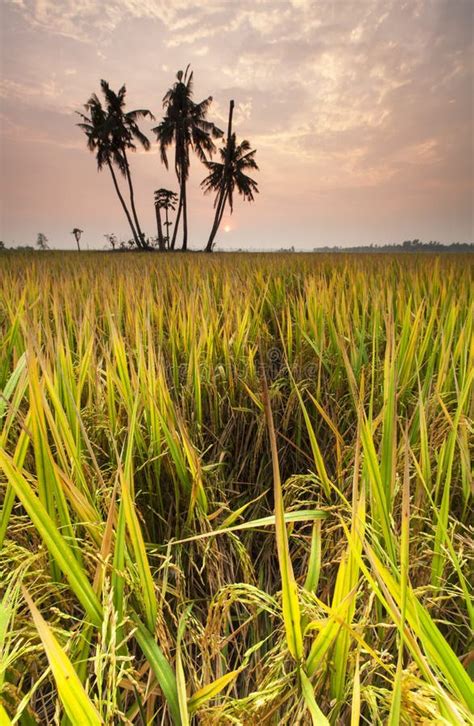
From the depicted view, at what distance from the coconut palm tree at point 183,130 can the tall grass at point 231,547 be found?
19.9 m

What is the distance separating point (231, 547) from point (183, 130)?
2256 centimetres

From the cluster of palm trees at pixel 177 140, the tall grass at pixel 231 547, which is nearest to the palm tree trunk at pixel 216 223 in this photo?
the cluster of palm trees at pixel 177 140

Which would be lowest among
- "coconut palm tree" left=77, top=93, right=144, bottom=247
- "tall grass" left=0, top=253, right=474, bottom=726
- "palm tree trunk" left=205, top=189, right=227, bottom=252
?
"tall grass" left=0, top=253, right=474, bottom=726

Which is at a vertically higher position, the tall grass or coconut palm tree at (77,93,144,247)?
coconut palm tree at (77,93,144,247)

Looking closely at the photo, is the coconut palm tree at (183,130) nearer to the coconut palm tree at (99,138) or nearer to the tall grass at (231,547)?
the coconut palm tree at (99,138)

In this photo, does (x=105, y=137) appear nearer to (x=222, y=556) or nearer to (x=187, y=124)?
(x=187, y=124)

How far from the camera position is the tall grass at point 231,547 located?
314 mm

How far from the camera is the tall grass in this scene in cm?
31

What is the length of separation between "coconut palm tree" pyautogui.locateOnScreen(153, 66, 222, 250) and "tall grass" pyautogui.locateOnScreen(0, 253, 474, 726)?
65.2ft

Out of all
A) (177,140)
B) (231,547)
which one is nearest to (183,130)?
(177,140)

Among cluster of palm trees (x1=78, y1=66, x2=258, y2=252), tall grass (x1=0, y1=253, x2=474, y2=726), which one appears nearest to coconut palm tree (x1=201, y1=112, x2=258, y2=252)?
cluster of palm trees (x1=78, y1=66, x2=258, y2=252)

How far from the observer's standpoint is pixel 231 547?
2.04ft

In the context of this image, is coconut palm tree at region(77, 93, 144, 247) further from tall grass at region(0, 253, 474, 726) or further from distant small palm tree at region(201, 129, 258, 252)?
tall grass at region(0, 253, 474, 726)

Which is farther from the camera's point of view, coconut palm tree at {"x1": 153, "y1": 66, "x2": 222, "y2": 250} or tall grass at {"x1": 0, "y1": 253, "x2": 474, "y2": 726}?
coconut palm tree at {"x1": 153, "y1": 66, "x2": 222, "y2": 250}
